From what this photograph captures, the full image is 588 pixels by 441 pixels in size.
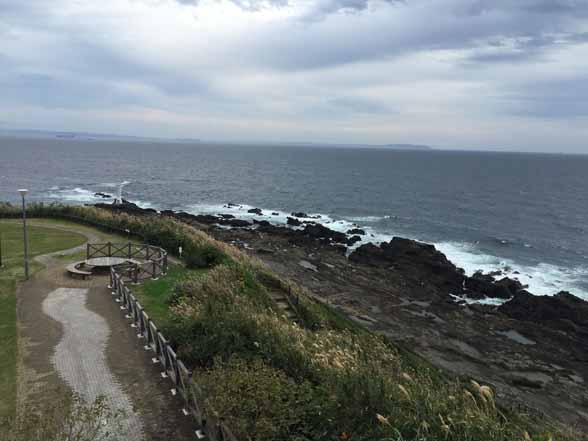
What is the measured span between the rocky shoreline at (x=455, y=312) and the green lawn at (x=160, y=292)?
11057mm

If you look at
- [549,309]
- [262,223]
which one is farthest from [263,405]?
[262,223]

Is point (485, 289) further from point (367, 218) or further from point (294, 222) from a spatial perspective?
point (367, 218)

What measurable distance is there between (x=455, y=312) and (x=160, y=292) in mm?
19594

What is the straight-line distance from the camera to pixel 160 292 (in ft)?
62.1

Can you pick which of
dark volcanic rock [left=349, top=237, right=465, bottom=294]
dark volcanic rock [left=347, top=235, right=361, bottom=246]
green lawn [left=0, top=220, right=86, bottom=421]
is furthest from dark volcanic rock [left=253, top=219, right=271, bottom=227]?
green lawn [left=0, top=220, right=86, bottom=421]

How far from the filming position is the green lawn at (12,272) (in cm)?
1153

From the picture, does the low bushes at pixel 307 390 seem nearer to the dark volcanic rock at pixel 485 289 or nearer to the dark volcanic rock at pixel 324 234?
the dark volcanic rock at pixel 485 289

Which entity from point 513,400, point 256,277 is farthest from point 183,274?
point 513,400

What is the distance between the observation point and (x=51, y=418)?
7.21 meters

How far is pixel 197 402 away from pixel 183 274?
12088 mm

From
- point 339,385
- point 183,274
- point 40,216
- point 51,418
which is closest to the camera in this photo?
point 51,418

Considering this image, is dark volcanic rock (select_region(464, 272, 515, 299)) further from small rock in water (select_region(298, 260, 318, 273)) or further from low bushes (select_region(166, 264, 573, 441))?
low bushes (select_region(166, 264, 573, 441))

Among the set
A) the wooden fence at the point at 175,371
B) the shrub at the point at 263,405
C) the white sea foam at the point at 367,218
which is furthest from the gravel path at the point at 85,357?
the white sea foam at the point at 367,218

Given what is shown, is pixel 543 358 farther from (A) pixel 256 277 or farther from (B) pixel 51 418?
(B) pixel 51 418
